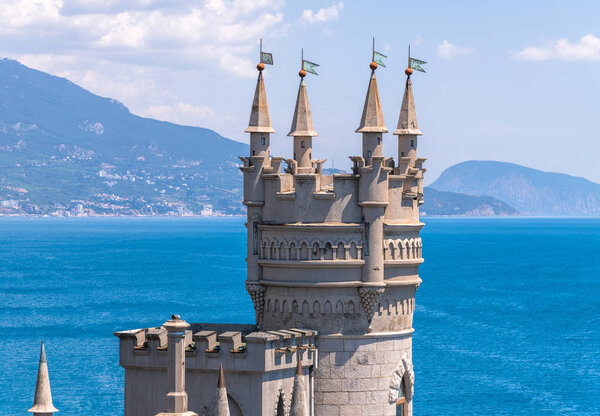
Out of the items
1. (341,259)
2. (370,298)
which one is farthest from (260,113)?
(370,298)

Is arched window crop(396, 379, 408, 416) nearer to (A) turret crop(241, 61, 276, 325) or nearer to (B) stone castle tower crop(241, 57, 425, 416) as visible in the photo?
(B) stone castle tower crop(241, 57, 425, 416)

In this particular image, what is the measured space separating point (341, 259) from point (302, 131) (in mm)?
3744

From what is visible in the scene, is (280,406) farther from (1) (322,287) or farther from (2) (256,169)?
(2) (256,169)

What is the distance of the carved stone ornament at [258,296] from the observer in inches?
1186

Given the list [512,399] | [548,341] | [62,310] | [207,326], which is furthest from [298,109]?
[62,310]

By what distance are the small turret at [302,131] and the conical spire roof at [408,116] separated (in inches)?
100

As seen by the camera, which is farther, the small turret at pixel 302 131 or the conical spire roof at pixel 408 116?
the conical spire roof at pixel 408 116

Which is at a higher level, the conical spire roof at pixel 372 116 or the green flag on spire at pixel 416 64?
the green flag on spire at pixel 416 64

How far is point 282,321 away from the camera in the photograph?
30016mm

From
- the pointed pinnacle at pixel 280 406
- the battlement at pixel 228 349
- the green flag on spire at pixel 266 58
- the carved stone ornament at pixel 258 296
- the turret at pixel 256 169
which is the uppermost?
the green flag on spire at pixel 266 58

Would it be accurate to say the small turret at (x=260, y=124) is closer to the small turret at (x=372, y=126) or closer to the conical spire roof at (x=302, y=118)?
the conical spire roof at (x=302, y=118)

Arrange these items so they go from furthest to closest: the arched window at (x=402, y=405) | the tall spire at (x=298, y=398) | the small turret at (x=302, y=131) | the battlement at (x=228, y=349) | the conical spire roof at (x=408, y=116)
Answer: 1. the conical spire roof at (x=408, y=116)
2. the arched window at (x=402, y=405)
3. the small turret at (x=302, y=131)
4. the battlement at (x=228, y=349)
5. the tall spire at (x=298, y=398)

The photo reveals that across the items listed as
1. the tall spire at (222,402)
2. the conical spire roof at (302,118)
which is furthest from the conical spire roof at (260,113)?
the tall spire at (222,402)

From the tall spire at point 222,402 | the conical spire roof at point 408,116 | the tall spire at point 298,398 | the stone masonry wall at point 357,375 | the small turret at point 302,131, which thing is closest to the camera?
the tall spire at point 222,402
